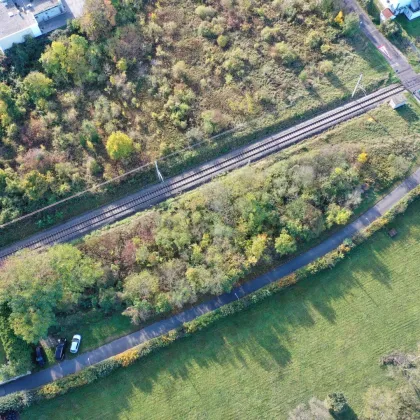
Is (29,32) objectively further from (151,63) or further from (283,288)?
(283,288)

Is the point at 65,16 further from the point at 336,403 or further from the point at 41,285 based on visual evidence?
the point at 336,403

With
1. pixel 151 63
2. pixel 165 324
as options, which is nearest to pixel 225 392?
pixel 165 324

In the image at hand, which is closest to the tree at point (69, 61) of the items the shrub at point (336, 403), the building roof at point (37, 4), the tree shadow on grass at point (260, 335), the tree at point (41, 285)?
the building roof at point (37, 4)

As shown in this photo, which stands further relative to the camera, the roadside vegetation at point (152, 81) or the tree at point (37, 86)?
the tree at point (37, 86)

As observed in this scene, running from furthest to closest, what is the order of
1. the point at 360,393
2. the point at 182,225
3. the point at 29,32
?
the point at 29,32 → the point at 182,225 → the point at 360,393

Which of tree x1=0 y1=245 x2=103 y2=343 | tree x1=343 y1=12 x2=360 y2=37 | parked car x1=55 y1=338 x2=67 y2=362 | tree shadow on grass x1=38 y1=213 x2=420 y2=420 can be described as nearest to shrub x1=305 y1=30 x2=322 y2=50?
tree x1=343 y1=12 x2=360 y2=37

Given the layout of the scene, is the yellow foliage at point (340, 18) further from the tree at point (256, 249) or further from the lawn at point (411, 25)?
the tree at point (256, 249)

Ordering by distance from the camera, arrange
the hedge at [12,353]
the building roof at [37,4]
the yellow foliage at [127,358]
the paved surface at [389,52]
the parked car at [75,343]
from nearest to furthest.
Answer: the hedge at [12,353] < the yellow foliage at [127,358] < the parked car at [75,343] < the paved surface at [389,52] < the building roof at [37,4]
